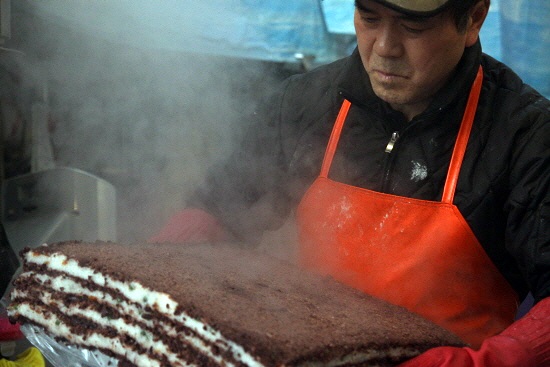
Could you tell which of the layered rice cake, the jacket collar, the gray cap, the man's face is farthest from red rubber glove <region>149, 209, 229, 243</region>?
the gray cap

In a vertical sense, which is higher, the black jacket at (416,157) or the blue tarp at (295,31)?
the blue tarp at (295,31)

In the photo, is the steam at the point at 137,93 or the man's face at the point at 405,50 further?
the steam at the point at 137,93

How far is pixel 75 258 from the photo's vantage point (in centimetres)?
187

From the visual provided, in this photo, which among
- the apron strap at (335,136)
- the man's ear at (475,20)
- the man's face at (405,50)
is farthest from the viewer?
the apron strap at (335,136)

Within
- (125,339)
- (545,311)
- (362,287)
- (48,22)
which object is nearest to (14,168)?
(48,22)

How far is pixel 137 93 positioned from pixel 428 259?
6.10 ft

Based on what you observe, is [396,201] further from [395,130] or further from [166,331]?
[166,331]

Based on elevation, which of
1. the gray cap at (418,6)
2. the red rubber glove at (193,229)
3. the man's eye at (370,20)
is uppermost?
the gray cap at (418,6)

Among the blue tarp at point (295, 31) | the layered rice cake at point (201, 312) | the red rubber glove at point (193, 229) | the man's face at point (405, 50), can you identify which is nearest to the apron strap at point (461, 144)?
the man's face at point (405, 50)

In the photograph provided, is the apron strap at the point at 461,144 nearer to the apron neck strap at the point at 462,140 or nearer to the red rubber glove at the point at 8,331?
the apron neck strap at the point at 462,140

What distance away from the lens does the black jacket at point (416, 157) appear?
1952mm

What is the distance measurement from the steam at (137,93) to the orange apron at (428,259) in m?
1.15

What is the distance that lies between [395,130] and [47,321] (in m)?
1.28

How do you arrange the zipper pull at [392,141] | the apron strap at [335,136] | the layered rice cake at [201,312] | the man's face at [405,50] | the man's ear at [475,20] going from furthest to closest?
the apron strap at [335,136] < the zipper pull at [392,141] < the man's ear at [475,20] < the man's face at [405,50] < the layered rice cake at [201,312]
